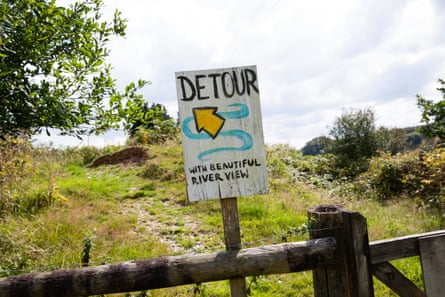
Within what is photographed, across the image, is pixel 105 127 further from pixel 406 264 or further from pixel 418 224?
pixel 418 224

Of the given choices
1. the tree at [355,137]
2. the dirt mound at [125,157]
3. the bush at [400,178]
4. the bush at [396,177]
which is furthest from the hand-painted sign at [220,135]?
the tree at [355,137]

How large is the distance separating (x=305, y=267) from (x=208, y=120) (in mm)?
1178

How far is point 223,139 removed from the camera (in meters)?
2.25

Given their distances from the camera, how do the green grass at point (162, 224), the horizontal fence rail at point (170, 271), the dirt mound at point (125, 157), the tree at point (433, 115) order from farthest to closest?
the dirt mound at point (125, 157) < the tree at point (433, 115) < the green grass at point (162, 224) < the horizontal fence rail at point (170, 271)

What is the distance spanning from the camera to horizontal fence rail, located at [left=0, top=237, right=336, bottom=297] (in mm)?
2010

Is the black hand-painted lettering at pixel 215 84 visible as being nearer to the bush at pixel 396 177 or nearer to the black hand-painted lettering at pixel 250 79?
the black hand-painted lettering at pixel 250 79

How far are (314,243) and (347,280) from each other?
32 cm

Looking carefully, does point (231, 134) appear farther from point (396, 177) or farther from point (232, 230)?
point (396, 177)

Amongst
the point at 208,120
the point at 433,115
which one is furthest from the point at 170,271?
the point at 433,115

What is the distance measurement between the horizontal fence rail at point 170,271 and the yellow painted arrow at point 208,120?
0.83 metres

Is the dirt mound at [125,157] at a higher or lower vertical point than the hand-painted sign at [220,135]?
higher

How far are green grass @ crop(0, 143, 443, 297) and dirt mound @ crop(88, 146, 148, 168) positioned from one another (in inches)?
83.1

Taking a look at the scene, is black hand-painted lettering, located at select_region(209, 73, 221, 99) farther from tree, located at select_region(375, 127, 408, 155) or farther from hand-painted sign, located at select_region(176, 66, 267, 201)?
tree, located at select_region(375, 127, 408, 155)

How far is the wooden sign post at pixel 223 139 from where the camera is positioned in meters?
2.22
